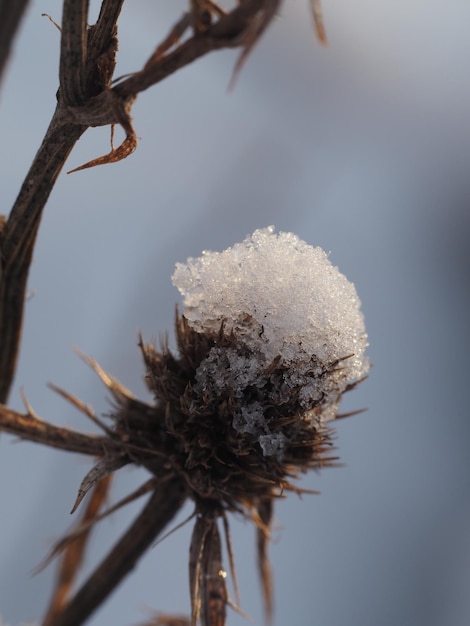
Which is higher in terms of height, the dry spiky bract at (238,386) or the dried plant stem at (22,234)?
the dried plant stem at (22,234)

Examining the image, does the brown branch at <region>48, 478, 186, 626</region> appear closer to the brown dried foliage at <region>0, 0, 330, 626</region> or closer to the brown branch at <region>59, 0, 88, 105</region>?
the brown dried foliage at <region>0, 0, 330, 626</region>

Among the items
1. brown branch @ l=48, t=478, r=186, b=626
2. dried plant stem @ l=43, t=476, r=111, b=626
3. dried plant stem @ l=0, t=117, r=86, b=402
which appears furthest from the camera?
dried plant stem @ l=43, t=476, r=111, b=626

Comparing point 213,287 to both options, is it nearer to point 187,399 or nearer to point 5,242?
point 187,399

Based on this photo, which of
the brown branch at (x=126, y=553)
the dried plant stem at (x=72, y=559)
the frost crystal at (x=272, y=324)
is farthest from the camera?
the dried plant stem at (x=72, y=559)

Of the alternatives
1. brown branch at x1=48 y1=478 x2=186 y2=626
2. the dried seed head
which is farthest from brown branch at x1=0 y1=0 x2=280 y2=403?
brown branch at x1=48 y1=478 x2=186 y2=626

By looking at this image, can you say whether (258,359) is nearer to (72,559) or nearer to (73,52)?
(73,52)

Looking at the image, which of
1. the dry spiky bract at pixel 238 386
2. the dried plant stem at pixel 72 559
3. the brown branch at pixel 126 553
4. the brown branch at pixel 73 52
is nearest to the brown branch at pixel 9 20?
the brown branch at pixel 73 52

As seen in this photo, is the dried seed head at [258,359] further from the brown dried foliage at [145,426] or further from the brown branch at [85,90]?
the brown branch at [85,90]

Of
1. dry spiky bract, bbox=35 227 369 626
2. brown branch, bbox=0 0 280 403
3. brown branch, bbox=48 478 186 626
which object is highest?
brown branch, bbox=0 0 280 403
